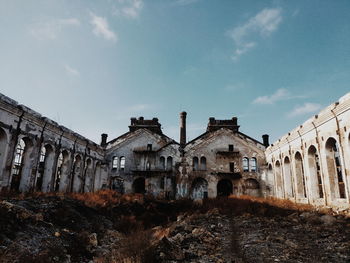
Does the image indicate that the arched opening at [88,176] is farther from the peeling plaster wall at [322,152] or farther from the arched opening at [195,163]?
the peeling plaster wall at [322,152]

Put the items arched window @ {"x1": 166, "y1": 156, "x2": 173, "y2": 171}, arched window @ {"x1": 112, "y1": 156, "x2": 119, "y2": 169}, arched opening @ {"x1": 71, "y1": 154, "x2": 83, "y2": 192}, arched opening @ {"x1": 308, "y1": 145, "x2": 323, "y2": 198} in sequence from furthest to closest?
arched window @ {"x1": 112, "y1": 156, "x2": 119, "y2": 169}
arched window @ {"x1": 166, "y1": 156, "x2": 173, "y2": 171}
arched opening @ {"x1": 71, "y1": 154, "x2": 83, "y2": 192}
arched opening @ {"x1": 308, "y1": 145, "x2": 323, "y2": 198}

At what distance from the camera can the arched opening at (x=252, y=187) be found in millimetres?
24656

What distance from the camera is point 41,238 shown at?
873 centimetres

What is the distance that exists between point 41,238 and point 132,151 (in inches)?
735

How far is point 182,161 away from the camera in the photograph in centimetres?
2592

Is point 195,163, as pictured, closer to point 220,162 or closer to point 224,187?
point 220,162

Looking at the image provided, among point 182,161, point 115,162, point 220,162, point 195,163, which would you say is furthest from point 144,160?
point 220,162

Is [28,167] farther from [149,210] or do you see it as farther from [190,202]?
[190,202]

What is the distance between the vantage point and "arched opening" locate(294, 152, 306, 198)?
18688 mm

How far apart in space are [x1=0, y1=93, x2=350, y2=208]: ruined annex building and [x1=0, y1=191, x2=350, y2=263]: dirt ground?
3.82 meters

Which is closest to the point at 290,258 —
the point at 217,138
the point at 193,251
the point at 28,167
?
the point at 193,251

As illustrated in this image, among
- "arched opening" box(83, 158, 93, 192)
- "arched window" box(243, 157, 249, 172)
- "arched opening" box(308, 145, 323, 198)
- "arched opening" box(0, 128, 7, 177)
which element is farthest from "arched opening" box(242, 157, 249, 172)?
"arched opening" box(0, 128, 7, 177)

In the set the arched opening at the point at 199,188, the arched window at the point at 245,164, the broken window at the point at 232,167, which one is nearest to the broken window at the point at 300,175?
the arched window at the point at 245,164

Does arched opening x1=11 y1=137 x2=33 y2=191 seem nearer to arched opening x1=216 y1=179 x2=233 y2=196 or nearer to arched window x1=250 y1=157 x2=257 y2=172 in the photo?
arched opening x1=216 y1=179 x2=233 y2=196
